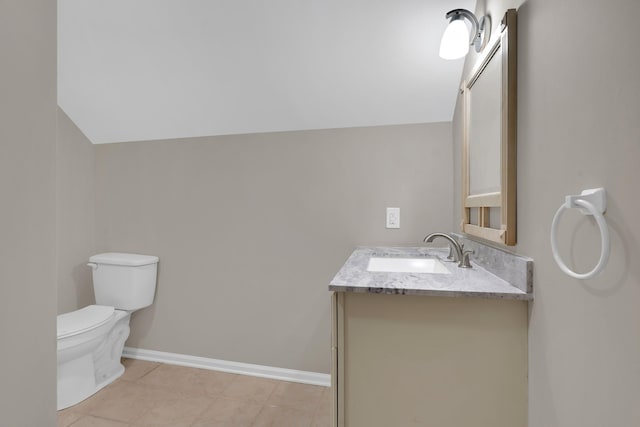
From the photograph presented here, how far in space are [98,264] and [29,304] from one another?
60.7 inches

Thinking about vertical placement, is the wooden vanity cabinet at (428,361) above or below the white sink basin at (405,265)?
below

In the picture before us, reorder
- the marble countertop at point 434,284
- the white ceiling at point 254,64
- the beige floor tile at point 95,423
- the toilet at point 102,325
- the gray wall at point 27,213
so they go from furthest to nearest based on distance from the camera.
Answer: the toilet at point 102,325 → the beige floor tile at point 95,423 → the white ceiling at point 254,64 → the marble countertop at point 434,284 → the gray wall at point 27,213

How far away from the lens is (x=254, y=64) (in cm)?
164

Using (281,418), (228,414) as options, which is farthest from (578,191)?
(228,414)

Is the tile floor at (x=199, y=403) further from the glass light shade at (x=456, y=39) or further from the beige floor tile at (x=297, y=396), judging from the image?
the glass light shade at (x=456, y=39)

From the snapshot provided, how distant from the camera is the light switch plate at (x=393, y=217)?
1.87 metres

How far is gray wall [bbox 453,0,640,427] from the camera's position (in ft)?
1.75

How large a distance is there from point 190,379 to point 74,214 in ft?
4.65

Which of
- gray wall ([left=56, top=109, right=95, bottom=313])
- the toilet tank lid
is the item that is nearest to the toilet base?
the toilet tank lid

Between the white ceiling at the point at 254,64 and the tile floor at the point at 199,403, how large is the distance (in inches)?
63.2

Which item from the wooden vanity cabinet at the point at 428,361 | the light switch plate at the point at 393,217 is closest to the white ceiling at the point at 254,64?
the light switch plate at the point at 393,217

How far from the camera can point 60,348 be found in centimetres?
163

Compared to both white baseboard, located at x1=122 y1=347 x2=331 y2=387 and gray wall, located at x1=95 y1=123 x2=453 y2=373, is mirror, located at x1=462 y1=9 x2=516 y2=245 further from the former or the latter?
white baseboard, located at x1=122 y1=347 x2=331 y2=387

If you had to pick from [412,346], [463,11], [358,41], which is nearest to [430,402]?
[412,346]
